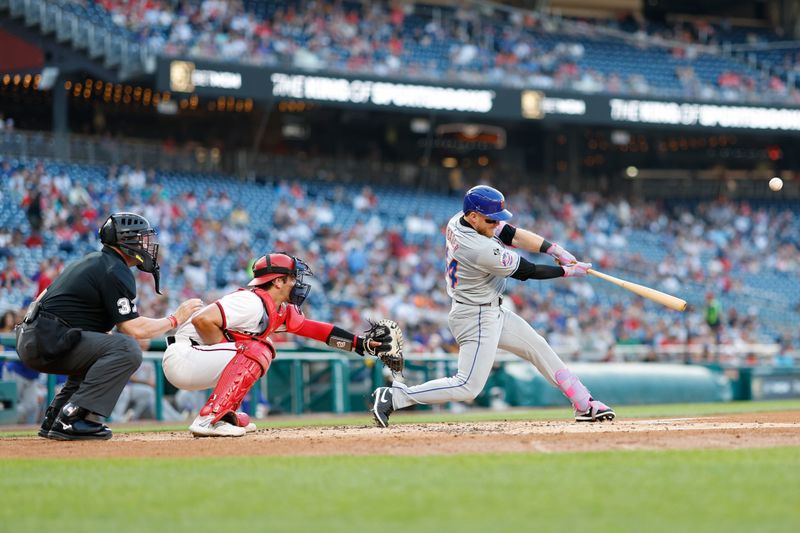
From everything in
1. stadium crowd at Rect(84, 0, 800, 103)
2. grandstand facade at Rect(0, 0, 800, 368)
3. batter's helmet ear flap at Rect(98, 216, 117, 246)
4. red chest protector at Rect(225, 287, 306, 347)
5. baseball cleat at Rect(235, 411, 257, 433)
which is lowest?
baseball cleat at Rect(235, 411, 257, 433)

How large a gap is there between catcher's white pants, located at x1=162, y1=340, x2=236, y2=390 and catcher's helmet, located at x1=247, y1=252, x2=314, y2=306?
1.63 feet

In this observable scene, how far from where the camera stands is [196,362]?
764 cm

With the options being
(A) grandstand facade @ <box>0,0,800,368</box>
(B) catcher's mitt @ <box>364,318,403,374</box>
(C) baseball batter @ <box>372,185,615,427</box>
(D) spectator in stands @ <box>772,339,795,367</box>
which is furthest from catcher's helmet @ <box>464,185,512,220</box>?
(D) spectator in stands @ <box>772,339,795,367</box>

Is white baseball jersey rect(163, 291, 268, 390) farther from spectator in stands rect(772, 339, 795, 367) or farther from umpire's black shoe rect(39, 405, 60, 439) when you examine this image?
spectator in stands rect(772, 339, 795, 367)

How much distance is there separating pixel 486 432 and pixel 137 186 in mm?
16452

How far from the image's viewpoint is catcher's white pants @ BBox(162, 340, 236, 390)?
25.1 ft

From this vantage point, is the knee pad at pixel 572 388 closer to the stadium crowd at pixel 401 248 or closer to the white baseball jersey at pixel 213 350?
the white baseball jersey at pixel 213 350

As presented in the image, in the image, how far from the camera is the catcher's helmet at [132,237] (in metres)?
7.67

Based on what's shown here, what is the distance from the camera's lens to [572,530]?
398 centimetres

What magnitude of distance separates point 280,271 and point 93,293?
1220 millimetres

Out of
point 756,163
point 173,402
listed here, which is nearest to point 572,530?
point 173,402

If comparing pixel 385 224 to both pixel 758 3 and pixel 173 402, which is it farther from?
pixel 758 3

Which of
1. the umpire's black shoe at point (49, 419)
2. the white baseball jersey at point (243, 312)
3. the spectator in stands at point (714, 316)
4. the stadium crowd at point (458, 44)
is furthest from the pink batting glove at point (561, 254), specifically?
the stadium crowd at point (458, 44)

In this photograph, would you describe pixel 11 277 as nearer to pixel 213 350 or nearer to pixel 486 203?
pixel 213 350
